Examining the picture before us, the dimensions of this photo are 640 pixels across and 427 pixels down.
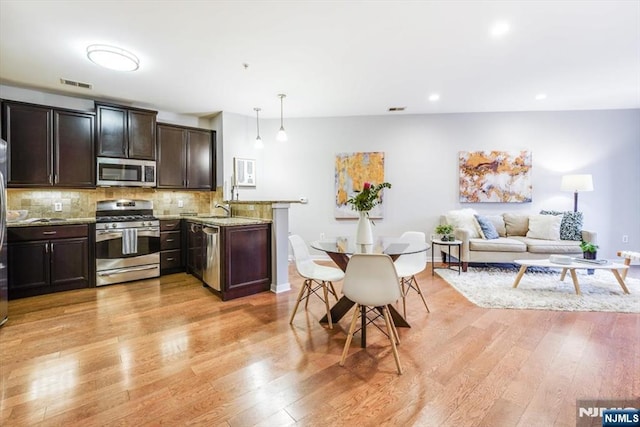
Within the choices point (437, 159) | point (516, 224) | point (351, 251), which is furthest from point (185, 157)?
point (516, 224)

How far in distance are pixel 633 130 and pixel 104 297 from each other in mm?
8435

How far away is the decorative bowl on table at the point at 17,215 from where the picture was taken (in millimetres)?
3465

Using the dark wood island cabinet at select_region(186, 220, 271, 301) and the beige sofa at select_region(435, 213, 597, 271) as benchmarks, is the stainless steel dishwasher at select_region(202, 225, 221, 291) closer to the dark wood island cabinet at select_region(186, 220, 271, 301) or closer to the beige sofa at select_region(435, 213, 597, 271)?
the dark wood island cabinet at select_region(186, 220, 271, 301)

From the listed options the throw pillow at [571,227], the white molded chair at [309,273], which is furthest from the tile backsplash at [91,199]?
the throw pillow at [571,227]

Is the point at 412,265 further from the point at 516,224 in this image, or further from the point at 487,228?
the point at 516,224

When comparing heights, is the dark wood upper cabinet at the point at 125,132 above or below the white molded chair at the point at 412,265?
above

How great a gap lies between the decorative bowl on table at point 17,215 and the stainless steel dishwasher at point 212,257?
7.27 ft

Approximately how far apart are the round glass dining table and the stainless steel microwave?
124 inches

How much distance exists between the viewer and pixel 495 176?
17.1ft

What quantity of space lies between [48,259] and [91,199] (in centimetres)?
110

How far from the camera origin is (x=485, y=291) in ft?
11.6

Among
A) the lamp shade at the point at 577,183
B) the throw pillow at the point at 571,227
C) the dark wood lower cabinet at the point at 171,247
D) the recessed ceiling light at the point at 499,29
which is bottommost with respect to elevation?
the dark wood lower cabinet at the point at 171,247

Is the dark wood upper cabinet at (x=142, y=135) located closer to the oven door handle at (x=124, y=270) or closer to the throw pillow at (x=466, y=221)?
the oven door handle at (x=124, y=270)

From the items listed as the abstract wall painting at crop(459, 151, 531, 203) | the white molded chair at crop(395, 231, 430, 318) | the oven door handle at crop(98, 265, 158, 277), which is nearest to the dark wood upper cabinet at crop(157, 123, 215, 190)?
the oven door handle at crop(98, 265, 158, 277)
